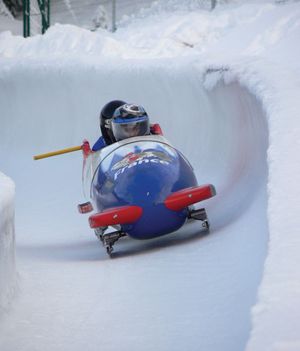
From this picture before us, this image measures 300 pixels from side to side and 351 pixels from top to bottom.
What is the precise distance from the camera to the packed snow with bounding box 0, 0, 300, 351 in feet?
11.5

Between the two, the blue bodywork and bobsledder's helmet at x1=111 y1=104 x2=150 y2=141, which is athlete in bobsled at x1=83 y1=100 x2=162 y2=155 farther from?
the blue bodywork

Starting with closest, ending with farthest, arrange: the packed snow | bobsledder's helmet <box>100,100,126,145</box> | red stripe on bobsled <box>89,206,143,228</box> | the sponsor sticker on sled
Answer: the packed snow, red stripe on bobsled <box>89,206,143,228</box>, the sponsor sticker on sled, bobsledder's helmet <box>100,100,126,145</box>

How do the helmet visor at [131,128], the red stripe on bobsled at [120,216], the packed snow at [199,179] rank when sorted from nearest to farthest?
1. the packed snow at [199,179]
2. the red stripe on bobsled at [120,216]
3. the helmet visor at [131,128]

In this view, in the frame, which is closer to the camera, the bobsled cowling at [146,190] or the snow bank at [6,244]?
the snow bank at [6,244]

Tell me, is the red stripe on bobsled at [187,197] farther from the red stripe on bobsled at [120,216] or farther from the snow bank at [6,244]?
the snow bank at [6,244]

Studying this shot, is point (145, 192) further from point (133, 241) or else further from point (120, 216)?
point (133, 241)

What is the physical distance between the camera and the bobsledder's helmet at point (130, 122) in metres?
6.07

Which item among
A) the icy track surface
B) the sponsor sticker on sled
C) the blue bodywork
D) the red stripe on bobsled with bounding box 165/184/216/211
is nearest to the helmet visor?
the blue bodywork

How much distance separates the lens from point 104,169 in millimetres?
5781

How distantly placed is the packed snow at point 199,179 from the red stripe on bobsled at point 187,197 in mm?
223

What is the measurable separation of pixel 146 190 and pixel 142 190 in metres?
0.03

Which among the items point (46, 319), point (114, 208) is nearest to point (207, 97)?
point (114, 208)

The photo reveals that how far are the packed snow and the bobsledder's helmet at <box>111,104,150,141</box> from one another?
72 centimetres

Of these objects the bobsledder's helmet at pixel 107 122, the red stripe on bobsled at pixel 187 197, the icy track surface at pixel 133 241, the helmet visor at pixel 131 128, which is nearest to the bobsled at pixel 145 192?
the red stripe on bobsled at pixel 187 197
